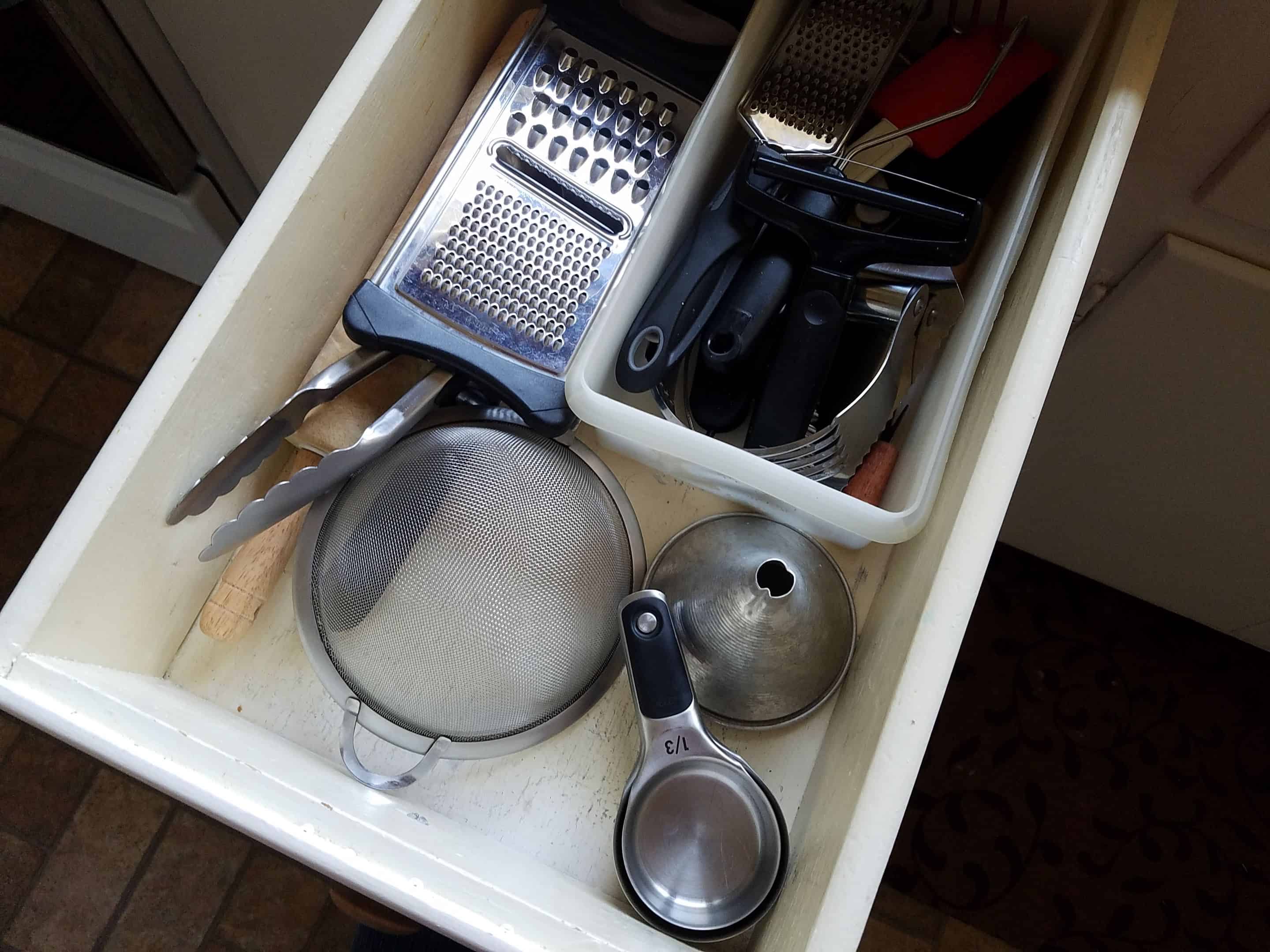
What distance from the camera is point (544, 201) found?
1.67 feet

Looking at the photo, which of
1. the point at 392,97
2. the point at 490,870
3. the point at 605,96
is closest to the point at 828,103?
the point at 605,96

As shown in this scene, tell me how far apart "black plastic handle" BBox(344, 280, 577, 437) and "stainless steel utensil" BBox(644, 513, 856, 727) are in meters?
0.12

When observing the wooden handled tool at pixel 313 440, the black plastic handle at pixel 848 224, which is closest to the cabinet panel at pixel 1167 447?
the black plastic handle at pixel 848 224

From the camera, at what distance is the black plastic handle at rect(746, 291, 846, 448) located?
1.59ft

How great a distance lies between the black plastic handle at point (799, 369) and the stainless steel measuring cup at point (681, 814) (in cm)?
10

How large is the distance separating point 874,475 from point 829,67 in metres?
0.23

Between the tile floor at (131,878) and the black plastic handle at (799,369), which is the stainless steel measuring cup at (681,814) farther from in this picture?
the tile floor at (131,878)

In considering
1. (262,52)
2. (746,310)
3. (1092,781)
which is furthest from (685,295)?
(1092,781)

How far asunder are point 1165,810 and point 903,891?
1.01 ft

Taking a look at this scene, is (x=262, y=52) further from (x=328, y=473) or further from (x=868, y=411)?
(x=868, y=411)

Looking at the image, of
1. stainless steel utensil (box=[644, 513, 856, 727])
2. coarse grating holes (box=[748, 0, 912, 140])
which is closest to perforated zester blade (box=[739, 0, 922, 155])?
coarse grating holes (box=[748, 0, 912, 140])

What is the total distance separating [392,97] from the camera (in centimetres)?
49

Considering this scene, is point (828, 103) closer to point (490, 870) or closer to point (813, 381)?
point (813, 381)

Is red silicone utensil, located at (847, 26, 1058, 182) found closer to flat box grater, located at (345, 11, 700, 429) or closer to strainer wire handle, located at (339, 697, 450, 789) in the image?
flat box grater, located at (345, 11, 700, 429)
